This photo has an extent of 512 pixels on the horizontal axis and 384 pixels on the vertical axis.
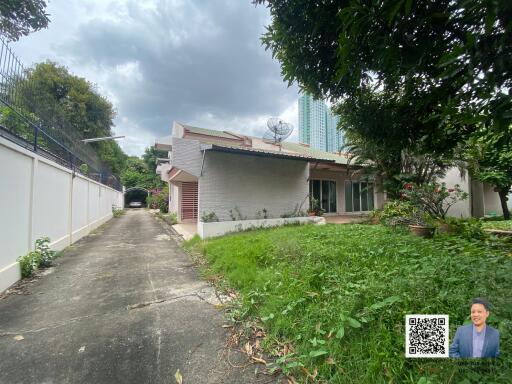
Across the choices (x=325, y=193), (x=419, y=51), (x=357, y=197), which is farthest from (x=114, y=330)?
(x=357, y=197)

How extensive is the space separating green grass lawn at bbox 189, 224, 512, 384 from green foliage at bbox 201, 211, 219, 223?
4276 millimetres

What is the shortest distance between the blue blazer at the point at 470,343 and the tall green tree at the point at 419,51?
51.4 inches

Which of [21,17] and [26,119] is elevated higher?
[21,17]

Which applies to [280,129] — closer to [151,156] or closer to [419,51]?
[419,51]

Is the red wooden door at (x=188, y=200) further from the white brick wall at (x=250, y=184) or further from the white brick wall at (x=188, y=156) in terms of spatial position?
the white brick wall at (x=250, y=184)

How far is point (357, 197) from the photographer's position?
48.3ft

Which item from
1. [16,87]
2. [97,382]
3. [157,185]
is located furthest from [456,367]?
[157,185]

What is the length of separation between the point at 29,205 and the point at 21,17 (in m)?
3.65

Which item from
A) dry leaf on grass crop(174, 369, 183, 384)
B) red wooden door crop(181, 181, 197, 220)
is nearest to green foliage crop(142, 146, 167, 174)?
red wooden door crop(181, 181, 197, 220)

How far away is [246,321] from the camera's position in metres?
2.80

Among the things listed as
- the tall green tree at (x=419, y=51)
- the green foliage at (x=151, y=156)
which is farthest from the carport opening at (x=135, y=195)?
the tall green tree at (x=419, y=51)

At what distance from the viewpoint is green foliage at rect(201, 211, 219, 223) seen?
798cm

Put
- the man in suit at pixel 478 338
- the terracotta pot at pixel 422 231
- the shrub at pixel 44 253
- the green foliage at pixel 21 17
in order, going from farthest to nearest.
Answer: the terracotta pot at pixel 422 231 < the shrub at pixel 44 253 < the green foliage at pixel 21 17 < the man in suit at pixel 478 338

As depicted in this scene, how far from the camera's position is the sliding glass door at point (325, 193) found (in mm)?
13062
